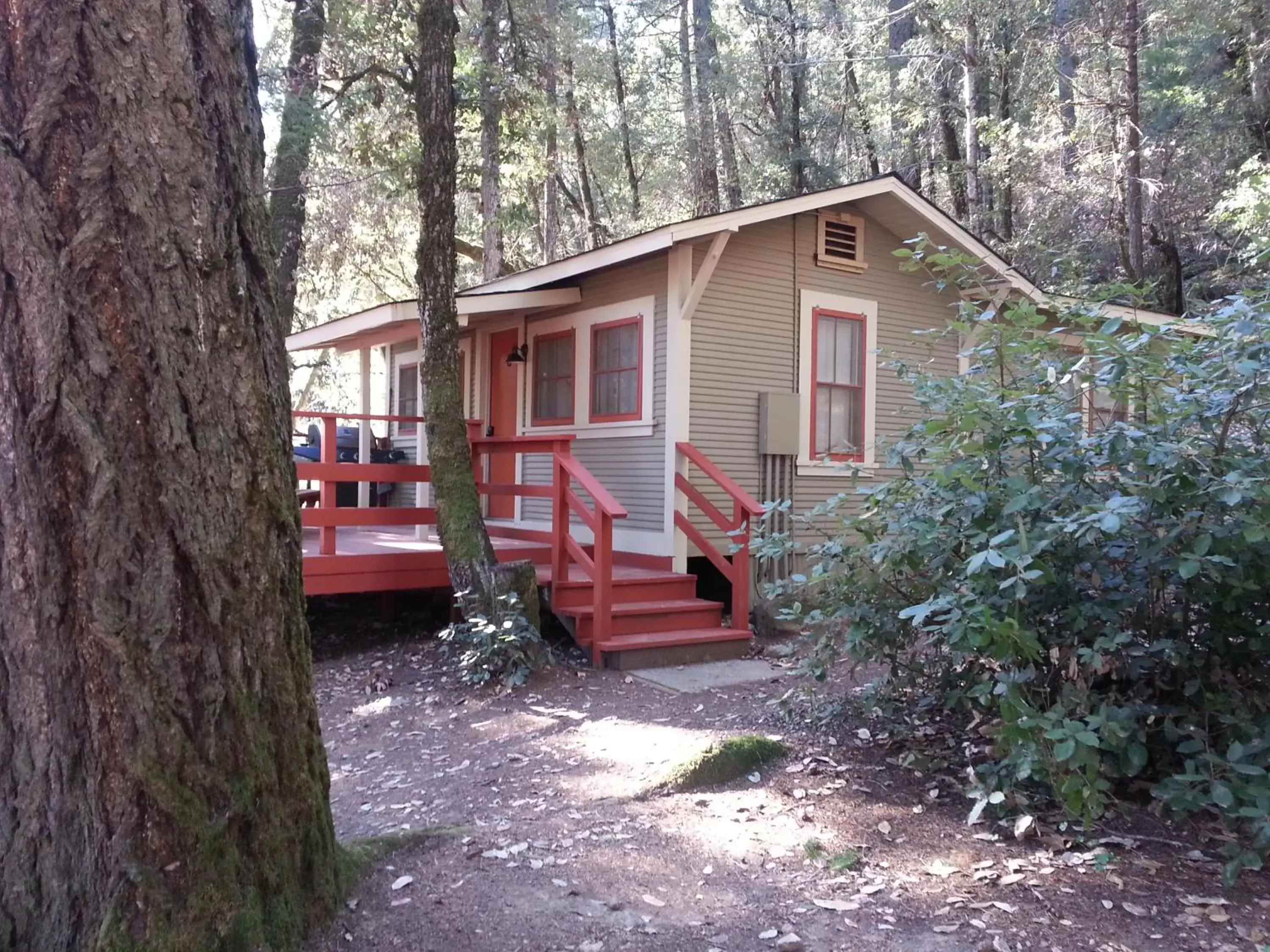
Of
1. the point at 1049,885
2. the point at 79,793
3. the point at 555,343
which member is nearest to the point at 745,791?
the point at 1049,885

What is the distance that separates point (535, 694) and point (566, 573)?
1.25 metres

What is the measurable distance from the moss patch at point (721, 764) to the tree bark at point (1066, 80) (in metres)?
14.4

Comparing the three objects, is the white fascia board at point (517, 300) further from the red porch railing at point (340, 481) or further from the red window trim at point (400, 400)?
the red window trim at point (400, 400)

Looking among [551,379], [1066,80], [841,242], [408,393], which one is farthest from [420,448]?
[1066,80]

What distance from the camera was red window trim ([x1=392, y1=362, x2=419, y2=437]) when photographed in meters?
11.5

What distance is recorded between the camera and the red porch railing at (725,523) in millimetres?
7270

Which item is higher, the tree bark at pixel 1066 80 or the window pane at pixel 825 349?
the tree bark at pixel 1066 80

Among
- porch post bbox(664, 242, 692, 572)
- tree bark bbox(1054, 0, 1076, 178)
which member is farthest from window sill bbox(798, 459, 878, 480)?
tree bark bbox(1054, 0, 1076, 178)

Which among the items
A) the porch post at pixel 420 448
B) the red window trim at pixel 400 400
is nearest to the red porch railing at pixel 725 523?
the porch post at pixel 420 448

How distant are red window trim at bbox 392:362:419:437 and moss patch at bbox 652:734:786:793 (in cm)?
793

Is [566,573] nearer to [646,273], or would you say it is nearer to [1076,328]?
[646,273]

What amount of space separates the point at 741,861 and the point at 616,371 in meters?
5.86

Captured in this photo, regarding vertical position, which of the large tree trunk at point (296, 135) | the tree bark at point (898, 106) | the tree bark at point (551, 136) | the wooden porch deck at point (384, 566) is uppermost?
the tree bark at point (898, 106)

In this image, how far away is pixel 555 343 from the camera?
949cm
